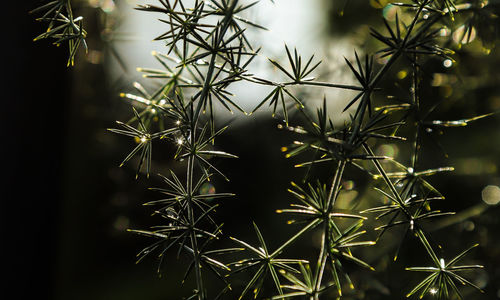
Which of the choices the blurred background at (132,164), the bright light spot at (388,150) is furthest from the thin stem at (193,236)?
the bright light spot at (388,150)

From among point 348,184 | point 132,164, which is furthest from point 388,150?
point 132,164

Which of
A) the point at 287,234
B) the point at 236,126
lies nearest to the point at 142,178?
the point at 236,126

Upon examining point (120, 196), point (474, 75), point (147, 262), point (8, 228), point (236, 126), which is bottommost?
point (147, 262)

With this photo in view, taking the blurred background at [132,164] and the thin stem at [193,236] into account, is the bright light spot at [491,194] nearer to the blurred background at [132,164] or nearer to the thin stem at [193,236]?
the blurred background at [132,164]

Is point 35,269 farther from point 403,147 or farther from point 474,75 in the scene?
point 474,75

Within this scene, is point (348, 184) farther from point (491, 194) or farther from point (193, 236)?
point (193, 236)

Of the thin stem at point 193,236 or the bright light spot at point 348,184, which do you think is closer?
the thin stem at point 193,236

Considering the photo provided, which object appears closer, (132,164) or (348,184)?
(348,184)

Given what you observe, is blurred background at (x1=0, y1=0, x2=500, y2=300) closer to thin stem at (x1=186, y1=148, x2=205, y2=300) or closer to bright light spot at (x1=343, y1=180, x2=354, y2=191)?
bright light spot at (x1=343, y1=180, x2=354, y2=191)
